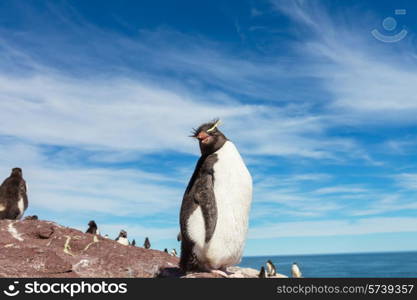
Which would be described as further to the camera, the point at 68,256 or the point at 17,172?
the point at 17,172

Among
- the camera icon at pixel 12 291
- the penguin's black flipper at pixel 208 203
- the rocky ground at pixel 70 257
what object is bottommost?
the camera icon at pixel 12 291

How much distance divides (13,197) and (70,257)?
25.2ft

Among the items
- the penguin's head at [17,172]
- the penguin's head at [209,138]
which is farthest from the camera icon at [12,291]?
the penguin's head at [17,172]

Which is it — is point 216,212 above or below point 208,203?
below

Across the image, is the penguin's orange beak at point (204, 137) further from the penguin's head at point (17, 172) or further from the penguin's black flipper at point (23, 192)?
the penguin's head at point (17, 172)

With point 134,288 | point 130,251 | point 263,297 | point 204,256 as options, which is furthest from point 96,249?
point 263,297

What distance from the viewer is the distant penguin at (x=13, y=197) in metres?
16.6

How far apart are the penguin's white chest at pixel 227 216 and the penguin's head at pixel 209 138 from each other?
1.06ft

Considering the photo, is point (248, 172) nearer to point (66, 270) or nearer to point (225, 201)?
point (225, 201)

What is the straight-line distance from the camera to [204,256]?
8508mm

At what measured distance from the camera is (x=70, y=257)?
10484mm

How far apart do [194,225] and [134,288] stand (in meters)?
1.92

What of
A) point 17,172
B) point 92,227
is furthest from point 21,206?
point 92,227

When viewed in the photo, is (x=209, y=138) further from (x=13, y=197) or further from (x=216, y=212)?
(x=13, y=197)
